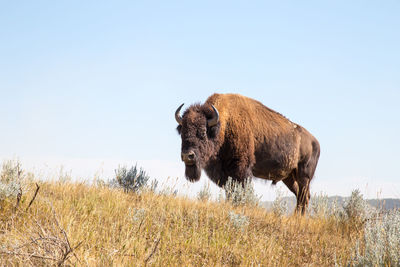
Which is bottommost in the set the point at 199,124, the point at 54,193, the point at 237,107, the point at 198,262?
the point at 198,262

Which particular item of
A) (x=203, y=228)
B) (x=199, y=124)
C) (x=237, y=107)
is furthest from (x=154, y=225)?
(x=237, y=107)

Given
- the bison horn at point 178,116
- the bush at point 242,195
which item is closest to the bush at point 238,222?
the bush at point 242,195

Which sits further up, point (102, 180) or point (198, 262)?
point (102, 180)

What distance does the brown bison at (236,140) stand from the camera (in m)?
8.70

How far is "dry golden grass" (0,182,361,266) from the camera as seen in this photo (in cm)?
386

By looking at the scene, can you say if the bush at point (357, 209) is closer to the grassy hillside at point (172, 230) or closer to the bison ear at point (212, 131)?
the grassy hillside at point (172, 230)

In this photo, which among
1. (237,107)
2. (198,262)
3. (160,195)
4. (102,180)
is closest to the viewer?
(198,262)

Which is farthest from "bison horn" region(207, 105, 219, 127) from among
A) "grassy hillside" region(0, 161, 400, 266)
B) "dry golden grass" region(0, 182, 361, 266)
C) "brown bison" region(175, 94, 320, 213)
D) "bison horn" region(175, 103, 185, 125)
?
"dry golden grass" region(0, 182, 361, 266)

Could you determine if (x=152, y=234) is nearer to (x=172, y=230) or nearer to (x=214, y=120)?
(x=172, y=230)

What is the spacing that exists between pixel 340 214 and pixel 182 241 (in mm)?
4097

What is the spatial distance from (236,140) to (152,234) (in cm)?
445

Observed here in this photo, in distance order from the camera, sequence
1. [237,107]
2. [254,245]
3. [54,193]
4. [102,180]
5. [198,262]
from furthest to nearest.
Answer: [237,107] → [102,180] → [54,193] → [254,245] → [198,262]

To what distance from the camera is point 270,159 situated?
1028 cm

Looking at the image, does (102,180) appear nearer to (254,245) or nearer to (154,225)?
(154,225)
